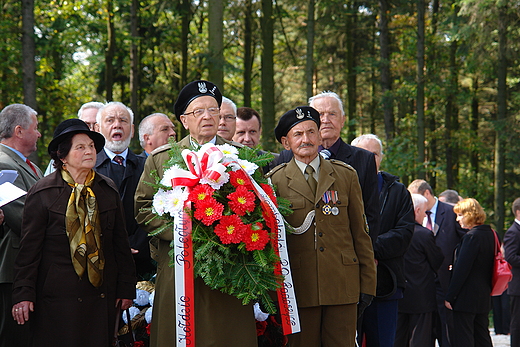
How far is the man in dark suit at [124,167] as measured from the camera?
5.52 m

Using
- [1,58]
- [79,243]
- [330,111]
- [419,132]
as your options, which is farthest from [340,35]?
[79,243]

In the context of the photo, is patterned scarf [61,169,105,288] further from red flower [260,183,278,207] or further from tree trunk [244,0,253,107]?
tree trunk [244,0,253,107]

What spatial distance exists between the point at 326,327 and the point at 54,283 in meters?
1.96

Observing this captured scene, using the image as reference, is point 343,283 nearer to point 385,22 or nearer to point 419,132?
point 419,132

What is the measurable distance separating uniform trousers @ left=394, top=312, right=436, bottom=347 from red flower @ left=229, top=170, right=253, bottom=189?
4.28m

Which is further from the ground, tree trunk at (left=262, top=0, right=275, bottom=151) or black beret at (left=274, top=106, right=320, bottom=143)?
tree trunk at (left=262, top=0, right=275, bottom=151)

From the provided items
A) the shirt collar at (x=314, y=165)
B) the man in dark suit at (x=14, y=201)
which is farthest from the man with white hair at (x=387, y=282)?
the man in dark suit at (x=14, y=201)

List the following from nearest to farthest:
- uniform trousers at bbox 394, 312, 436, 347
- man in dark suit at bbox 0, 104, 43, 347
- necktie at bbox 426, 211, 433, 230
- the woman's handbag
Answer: man in dark suit at bbox 0, 104, 43, 347 < uniform trousers at bbox 394, 312, 436, 347 < the woman's handbag < necktie at bbox 426, 211, 433, 230

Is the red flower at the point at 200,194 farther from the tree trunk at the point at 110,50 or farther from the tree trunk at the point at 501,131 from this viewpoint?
the tree trunk at the point at 501,131

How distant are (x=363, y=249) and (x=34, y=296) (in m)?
2.37

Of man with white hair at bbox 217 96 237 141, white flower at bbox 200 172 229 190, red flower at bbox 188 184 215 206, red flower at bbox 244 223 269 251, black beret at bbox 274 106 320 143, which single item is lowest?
red flower at bbox 244 223 269 251

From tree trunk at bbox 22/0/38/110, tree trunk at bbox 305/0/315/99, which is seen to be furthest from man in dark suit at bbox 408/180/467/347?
tree trunk at bbox 305/0/315/99

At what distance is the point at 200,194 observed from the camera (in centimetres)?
401

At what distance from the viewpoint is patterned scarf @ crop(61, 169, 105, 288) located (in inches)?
171
